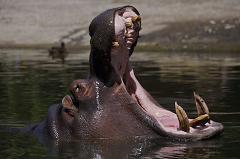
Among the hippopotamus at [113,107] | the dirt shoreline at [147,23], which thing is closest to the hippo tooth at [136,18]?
the hippopotamus at [113,107]

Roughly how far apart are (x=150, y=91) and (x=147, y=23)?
29.3 m

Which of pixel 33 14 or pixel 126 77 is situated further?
pixel 33 14

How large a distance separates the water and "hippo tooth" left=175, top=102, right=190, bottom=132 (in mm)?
141

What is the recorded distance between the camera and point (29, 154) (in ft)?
23.9

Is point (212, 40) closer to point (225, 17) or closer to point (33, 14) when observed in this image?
point (225, 17)

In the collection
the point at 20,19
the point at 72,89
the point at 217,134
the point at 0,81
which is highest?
the point at 72,89

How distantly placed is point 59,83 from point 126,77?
7427 millimetres

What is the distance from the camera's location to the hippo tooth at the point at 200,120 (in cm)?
763

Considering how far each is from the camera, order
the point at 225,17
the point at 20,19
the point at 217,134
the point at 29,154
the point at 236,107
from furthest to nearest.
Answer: the point at 20,19 < the point at 225,17 < the point at 236,107 < the point at 217,134 < the point at 29,154

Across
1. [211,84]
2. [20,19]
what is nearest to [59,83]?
[211,84]

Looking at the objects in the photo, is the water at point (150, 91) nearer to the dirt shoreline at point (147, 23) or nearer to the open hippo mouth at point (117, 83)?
the open hippo mouth at point (117, 83)

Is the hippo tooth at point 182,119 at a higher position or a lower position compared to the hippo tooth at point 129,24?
lower

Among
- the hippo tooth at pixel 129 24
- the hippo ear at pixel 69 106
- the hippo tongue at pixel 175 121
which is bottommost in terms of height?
the hippo tongue at pixel 175 121

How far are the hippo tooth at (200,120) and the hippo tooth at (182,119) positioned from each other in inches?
4.6
